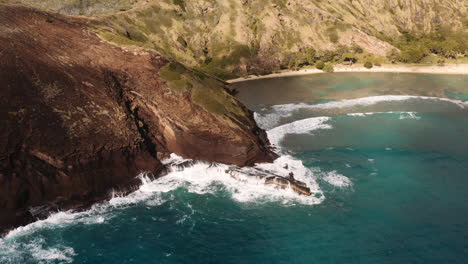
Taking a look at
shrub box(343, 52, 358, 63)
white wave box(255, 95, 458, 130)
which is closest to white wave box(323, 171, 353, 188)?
white wave box(255, 95, 458, 130)

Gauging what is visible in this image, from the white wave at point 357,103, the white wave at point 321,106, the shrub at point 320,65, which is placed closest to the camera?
the white wave at point 321,106

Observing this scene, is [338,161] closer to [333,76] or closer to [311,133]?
[311,133]

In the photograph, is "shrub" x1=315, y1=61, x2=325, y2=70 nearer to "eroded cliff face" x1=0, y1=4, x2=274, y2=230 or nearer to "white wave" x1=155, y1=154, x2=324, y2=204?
"eroded cliff face" x1=0, y1=4, x2=274, y2=230

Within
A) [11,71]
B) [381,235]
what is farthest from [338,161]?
[11,71]

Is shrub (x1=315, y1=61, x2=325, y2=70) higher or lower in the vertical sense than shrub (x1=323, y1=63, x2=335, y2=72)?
higher

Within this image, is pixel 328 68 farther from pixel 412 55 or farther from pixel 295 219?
pixel 295 219

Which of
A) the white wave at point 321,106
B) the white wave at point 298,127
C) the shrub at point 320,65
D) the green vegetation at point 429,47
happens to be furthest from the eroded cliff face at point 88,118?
the green vegetation at point 429,47

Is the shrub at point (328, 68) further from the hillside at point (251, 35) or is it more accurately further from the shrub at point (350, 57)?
the shrub at point (350, 57)
